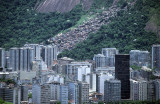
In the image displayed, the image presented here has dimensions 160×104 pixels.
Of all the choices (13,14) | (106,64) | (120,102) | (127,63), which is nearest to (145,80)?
(127,63)

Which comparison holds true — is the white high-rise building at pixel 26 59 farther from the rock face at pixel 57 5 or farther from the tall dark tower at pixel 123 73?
the rock face at pixel 57 5

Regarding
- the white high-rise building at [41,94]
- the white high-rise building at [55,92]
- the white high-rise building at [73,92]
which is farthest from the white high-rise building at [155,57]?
the white high-rise building at [41,94]

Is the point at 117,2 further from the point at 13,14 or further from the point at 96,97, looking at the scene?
the point at 96,97

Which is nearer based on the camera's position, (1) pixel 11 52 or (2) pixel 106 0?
(1) pixel 11 52

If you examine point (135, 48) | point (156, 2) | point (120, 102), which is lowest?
point (120, 102)

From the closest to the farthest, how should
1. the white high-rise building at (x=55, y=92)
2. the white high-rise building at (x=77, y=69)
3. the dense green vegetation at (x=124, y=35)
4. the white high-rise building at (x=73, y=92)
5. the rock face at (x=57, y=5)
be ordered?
1. the white high-rise building at (x=55, y=92)
2. the white high-rise building at (x=73, y=92)
3. the white high-rise building at (x=77, y=69)
4. the dense green vegetation at (x=124, y=35)
5. the rock face at (x=57, y=5)

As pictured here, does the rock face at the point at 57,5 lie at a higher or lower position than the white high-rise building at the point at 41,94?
higher
